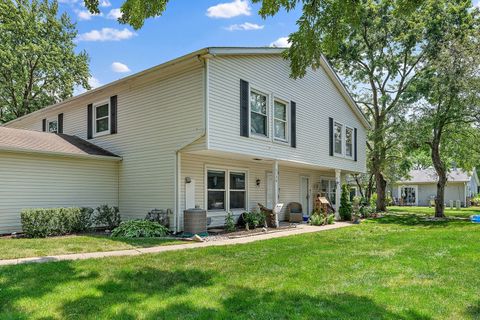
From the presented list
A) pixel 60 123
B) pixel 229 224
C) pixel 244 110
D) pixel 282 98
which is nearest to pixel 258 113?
pixel 244 110

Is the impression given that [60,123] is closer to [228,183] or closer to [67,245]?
[228,183]

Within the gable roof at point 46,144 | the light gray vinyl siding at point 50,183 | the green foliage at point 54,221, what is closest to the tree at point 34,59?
the gable roof at point 46,144

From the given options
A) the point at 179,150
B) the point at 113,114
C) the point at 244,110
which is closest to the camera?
the point at 179,150

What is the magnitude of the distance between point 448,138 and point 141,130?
16592 millimetres

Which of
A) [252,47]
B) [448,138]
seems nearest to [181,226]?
[252,47]

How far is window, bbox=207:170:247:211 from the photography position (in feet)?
40.6

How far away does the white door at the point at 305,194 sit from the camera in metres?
17.6

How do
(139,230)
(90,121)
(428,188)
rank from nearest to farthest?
(139,230) → (90,121) → (428,188)

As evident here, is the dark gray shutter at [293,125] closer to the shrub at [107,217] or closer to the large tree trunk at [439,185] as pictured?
the shrub at [107,217]

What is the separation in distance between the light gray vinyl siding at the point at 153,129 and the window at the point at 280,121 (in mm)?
3629

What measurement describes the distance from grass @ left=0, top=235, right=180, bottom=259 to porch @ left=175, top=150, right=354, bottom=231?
2.12 metres

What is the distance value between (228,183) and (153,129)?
3.21 m

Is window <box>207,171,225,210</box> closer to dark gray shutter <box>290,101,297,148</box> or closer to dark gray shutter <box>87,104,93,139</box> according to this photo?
dark gray shutter <box>290,101,297,148</box>

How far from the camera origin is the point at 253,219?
12422 millimetres
